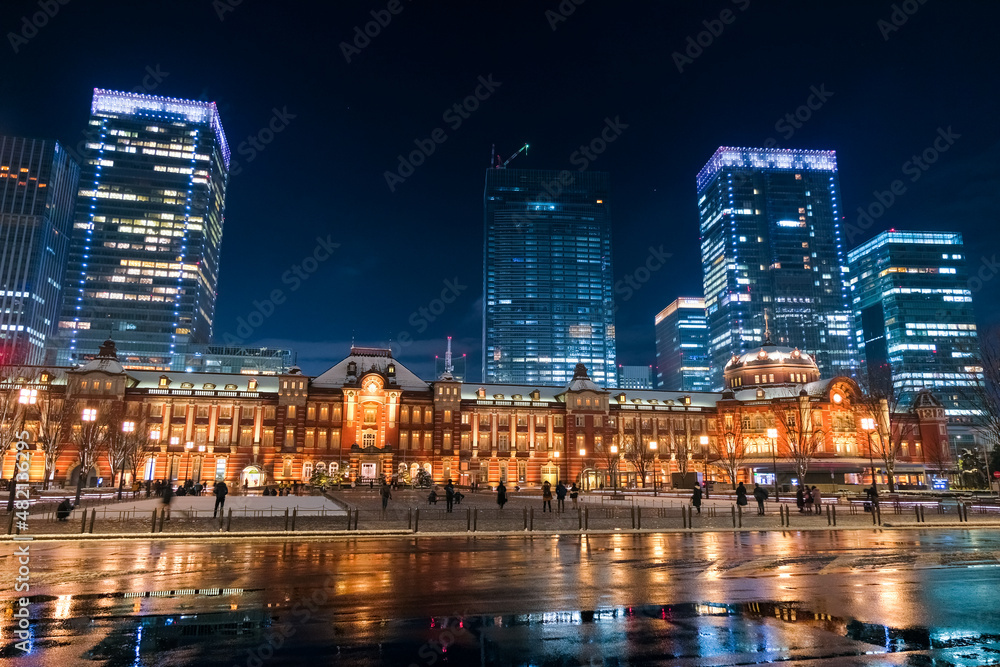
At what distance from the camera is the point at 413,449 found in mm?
88375

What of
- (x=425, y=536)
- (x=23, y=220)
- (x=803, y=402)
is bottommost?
(x=425, y=536)

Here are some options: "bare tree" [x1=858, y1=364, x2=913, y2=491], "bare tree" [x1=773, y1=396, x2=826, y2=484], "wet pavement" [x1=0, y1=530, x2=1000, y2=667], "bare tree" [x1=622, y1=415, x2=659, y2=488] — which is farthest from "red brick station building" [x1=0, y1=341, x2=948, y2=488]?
→ "wet pavement" [x1=0, y1=530, x2=1000, y2=667]

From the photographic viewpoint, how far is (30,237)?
17788 centimetres

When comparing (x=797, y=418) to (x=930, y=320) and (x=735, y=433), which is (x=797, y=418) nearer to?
(x=735, y=433)

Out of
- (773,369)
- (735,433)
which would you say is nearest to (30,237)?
(735,433)

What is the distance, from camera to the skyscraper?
170m

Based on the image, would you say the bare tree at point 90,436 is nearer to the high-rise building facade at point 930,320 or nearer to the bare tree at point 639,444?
the bare tree at point 639,444

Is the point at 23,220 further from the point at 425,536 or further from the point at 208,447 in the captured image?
the point at 425,536

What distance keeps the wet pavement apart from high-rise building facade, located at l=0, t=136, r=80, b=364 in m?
193

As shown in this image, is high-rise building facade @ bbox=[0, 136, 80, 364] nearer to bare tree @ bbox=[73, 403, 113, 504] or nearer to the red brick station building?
the red brick station building

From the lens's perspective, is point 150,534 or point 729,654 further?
point 150,534

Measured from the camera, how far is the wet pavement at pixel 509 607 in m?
9.19

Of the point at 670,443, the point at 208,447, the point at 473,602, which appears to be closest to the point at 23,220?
the point at 208,447

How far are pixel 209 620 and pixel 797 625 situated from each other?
10.5 meters
